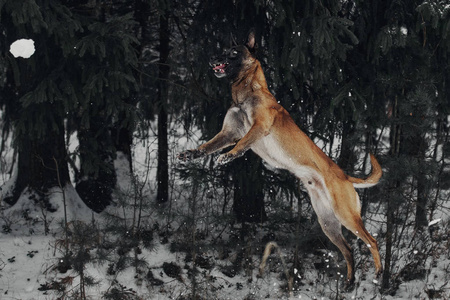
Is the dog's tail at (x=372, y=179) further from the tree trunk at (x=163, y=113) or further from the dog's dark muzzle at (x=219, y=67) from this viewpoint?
the tree trunk at (x=163, y=113)

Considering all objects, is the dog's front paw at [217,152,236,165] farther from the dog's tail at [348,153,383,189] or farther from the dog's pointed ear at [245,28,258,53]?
the dog's tail at [348,153,383,189]

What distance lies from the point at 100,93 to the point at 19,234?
5182 millimetres

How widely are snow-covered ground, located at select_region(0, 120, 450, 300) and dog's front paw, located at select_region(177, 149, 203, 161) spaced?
862 centimetres

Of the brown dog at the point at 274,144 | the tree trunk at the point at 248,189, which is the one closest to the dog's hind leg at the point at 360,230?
the brown dog at the point at 274,144

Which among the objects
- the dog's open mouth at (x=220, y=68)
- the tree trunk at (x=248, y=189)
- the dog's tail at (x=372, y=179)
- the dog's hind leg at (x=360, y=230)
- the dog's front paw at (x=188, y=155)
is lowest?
the dog's hind leg at (x=360, y=230)

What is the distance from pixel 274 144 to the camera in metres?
2.62

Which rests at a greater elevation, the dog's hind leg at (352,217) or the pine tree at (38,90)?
the pine tree at (38,90)

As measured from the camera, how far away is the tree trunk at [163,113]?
1299 cm

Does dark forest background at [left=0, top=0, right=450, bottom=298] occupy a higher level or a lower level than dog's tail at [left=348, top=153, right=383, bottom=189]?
higher

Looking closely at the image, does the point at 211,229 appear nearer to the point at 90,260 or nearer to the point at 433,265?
the point at 90,260

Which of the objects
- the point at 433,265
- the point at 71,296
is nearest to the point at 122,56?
the point at 71,296

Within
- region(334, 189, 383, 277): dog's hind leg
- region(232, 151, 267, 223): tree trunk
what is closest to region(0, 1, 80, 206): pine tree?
region(232, 151, 267, 223): tree trunk

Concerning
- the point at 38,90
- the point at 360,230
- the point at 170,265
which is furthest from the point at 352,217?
the point at 170,265

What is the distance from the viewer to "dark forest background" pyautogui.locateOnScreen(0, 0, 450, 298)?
7824 mm
